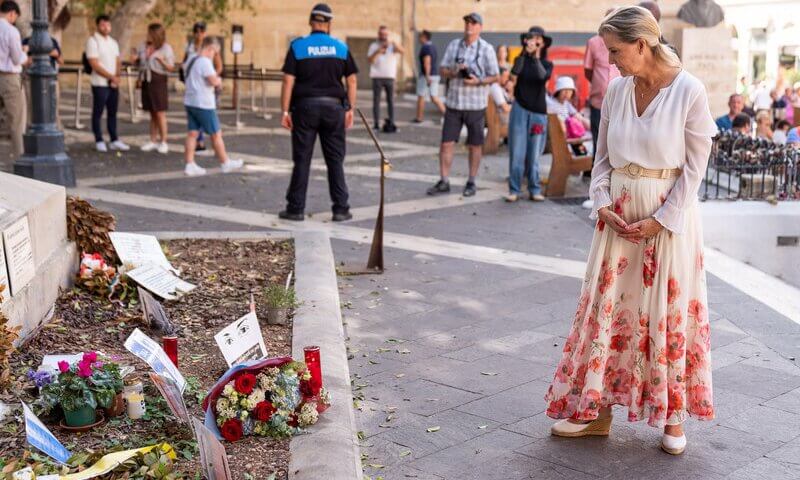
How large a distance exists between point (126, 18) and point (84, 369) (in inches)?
705

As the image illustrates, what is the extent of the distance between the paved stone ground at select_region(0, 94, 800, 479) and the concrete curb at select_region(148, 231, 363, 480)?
0.14 meters

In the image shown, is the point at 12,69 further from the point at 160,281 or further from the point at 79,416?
the point at 79,416

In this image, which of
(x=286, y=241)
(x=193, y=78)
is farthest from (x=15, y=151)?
(x=286, y=241)

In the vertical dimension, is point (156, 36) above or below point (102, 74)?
above

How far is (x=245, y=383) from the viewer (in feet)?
14.0

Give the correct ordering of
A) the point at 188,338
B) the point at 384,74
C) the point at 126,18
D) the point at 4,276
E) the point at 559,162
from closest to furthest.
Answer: the point at 4,276, the point at 188,338, the point at 559,162, the point at 384,74, the point at 126,18

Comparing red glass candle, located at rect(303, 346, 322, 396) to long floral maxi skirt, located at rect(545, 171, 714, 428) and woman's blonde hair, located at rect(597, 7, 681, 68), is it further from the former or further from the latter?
woman's blonde hair, located at rect(597, 7, 681, 68)

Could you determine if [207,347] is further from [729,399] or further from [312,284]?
[729,399]

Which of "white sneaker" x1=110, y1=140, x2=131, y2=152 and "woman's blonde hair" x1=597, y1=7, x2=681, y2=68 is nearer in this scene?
"woman's blonde hair" x1=597, y1=7, x2=681, y2=68

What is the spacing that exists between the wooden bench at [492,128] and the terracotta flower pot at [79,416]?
437 inches

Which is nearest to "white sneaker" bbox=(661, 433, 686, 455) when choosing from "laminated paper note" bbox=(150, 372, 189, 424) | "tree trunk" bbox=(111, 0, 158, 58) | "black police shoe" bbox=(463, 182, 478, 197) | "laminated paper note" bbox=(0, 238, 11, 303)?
"laminated paper note" bbox=(150, 372, 189, 424)

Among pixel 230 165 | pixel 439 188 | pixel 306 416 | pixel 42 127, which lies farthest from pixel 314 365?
pixel 230 165

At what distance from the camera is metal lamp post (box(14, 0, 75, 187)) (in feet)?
36.1

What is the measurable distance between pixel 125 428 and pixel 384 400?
4.19 ft
